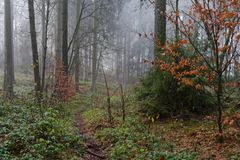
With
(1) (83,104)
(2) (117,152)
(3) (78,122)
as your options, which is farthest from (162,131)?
(1) (83,104)

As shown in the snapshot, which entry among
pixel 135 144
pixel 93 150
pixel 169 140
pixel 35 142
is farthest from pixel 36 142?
pixel 169 140

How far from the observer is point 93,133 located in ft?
28.7

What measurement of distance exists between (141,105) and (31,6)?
610 centimetres

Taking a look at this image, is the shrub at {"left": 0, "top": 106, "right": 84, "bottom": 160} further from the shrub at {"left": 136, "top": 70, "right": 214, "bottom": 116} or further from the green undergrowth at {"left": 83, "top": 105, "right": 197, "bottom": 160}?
the shrub at {"left": 136, "top": 70, "right": 214, "bottom": 116}

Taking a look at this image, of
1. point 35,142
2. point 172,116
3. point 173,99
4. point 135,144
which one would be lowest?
point 135,144

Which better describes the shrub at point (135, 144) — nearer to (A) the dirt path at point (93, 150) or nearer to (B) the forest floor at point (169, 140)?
(B) the forest floor at point (169, 140)

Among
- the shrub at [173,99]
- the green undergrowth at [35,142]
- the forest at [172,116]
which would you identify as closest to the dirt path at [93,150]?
the forest at [172,116]

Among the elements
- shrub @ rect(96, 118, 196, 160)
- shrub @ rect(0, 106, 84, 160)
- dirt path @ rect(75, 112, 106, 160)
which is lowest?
dirt path @ rect(75, 112, 106, 160)

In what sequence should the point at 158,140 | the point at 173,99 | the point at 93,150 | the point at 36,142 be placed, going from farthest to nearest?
the point at 173,99 < the point at 93,150 < the point at 158,140 < the point at 36,142

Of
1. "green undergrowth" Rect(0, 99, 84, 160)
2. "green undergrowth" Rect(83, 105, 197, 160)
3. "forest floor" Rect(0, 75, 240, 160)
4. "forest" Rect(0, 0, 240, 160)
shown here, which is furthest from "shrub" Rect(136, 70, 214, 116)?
"green undergrowth" Rect(0, 99, 84, 160)

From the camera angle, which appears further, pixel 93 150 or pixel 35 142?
pixel 93 150

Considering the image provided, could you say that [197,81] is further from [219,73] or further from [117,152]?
[117,152]

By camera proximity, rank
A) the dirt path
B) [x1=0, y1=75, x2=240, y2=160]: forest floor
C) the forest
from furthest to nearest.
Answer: the dirt path → [x1=0, y1=75, x2=240, y2=160]: forest floor → the forest

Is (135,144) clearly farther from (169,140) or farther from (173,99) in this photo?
(173,99)
